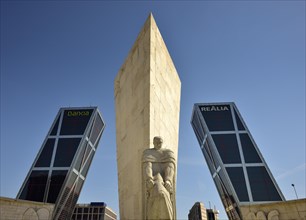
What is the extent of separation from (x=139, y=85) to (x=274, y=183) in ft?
161

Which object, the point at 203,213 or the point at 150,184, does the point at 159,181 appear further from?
the point at 203,213

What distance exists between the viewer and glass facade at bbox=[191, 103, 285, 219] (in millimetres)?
44812

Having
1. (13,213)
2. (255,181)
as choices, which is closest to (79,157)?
(255,181)

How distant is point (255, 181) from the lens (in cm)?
4616

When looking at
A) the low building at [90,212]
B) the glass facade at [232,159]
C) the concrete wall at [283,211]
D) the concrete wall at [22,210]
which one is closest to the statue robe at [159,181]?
the concrete wall at [22,210]

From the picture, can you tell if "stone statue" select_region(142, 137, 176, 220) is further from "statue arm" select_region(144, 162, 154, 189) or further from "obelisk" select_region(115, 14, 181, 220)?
"obelisk" select_region(115, 14, 181, 220)

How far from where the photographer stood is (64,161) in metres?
50.0

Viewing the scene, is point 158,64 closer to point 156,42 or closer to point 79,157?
point 156,42

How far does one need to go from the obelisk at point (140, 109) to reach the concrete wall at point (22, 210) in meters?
6.25

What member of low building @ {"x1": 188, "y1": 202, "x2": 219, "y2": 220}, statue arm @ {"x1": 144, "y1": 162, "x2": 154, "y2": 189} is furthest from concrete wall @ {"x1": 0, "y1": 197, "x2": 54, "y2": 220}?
low building @ {"x1": 188, "y1": 202, "x2": 219, "y2": 220}

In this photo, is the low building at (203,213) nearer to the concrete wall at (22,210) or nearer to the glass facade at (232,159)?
the glass facade at (232,159)

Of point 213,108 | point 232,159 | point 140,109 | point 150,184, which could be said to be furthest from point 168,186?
point 213,108

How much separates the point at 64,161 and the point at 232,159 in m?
38.9

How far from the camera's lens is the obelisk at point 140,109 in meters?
6.69
